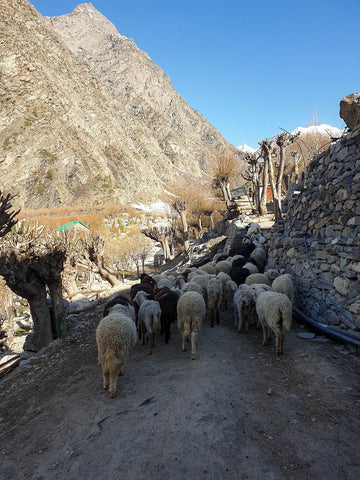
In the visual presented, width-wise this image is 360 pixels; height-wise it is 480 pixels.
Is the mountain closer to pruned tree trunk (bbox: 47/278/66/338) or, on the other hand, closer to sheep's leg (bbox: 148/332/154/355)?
pruned tree trunk (bbox: 47/278/66/338)

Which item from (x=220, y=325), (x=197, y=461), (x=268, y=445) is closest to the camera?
(x=197, y=461)

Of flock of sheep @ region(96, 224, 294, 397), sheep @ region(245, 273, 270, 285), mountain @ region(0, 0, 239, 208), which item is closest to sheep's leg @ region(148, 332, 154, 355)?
flock of sheep @ region(96, 224, 294, 397)

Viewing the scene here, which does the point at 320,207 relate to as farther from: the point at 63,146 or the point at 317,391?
the point at 63,146

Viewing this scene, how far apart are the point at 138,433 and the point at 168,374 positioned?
1543 millimetres

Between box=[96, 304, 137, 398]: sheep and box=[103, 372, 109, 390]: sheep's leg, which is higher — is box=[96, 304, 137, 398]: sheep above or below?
above

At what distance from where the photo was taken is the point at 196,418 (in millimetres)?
3520

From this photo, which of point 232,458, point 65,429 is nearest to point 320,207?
point 232,458

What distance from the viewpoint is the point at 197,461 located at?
2.89m

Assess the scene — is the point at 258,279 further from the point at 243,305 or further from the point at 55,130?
the point at 55,130

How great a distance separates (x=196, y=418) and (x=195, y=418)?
13 millimetres

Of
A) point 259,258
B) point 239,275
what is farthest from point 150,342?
point 259,258

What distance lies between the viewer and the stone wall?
5.67 meters

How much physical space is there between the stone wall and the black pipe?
0.59ft

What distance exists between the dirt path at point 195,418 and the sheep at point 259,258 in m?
5.67
